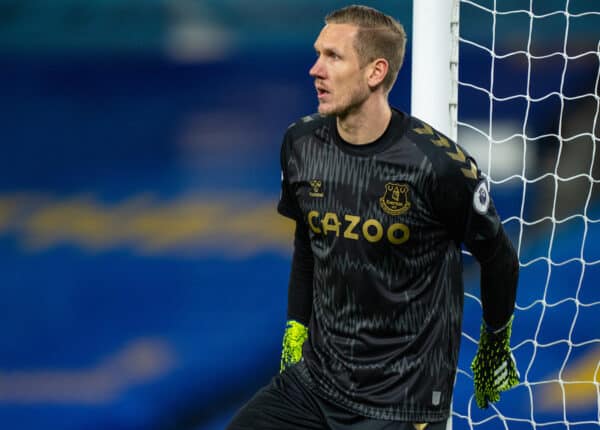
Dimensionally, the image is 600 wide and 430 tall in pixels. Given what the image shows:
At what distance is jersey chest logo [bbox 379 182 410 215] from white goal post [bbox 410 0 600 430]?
4.56ft

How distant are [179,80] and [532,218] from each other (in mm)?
1248

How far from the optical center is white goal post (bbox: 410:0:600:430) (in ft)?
10.4

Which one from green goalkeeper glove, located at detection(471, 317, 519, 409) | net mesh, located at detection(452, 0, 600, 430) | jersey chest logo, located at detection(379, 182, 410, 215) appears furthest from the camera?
net mesh, located at detection(452, 0, 600, 430)

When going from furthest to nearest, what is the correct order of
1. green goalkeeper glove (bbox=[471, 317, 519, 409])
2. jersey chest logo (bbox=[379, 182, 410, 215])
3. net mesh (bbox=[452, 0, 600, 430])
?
net mesh (bbox=[452, 0, 600, 430])
green goalkeeper glove (bbox=[471, 317, 519, 409])
jersey chest logo (bbox=[379, 182, 410, 215])

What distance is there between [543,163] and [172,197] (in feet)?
4.03

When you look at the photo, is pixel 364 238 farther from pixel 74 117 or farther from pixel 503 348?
pixel 74 117

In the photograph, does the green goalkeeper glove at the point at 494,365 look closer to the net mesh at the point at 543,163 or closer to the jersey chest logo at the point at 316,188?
the jersey chest logo at the point at 316,188

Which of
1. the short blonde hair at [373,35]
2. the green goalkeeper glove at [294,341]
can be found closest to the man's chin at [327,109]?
the short blonde hair at [373,35]

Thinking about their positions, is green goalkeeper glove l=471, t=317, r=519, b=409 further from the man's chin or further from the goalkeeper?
the man's chin

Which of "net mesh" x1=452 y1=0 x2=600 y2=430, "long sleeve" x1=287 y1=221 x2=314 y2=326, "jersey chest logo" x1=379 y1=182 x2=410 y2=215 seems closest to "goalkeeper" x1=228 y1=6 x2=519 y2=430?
"jersey chest logo" x1=379 y1=182 x2=410 y2=215

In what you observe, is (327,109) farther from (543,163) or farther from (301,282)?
(543,163)

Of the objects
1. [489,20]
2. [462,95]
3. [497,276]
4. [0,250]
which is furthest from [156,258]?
[497,276]

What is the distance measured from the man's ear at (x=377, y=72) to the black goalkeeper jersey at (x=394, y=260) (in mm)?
76

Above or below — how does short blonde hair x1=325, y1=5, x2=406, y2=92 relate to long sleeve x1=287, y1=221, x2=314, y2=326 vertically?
above
